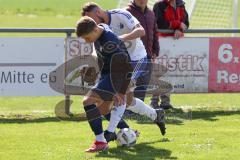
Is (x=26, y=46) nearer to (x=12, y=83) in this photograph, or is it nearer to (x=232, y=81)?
(x=12, y=83)

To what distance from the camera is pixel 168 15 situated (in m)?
13.5

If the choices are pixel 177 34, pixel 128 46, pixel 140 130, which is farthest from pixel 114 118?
pixel 177 34

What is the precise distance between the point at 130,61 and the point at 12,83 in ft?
11.2

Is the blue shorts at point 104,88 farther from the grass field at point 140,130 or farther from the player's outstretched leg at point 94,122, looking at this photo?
the grass field at point 140,130

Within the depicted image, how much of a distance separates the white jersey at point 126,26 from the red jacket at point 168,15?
9.51ft

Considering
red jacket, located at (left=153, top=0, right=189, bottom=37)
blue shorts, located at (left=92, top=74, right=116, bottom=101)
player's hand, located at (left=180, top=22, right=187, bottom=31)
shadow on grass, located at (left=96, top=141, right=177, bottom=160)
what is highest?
red jacket, located at (left=153, top=0, right=189, bottom=37)

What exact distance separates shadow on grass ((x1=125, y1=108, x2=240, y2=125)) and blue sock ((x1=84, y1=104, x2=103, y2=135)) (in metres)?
2.67

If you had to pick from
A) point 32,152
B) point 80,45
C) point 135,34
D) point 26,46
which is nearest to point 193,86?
point 80,45

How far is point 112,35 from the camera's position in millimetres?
9414

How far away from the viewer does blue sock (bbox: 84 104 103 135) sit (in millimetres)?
9398

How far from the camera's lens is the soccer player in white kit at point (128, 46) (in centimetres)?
966

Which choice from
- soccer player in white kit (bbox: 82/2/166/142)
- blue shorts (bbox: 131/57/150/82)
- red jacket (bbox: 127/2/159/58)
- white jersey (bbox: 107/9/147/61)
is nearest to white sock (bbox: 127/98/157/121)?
soccer player in white kit (bbox: 82/2/166/142)

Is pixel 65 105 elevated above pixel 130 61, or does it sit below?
below

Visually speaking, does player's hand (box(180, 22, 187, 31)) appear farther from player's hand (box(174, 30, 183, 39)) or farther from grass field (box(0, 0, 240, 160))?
grass field (box(0, 0, 240, 160))
